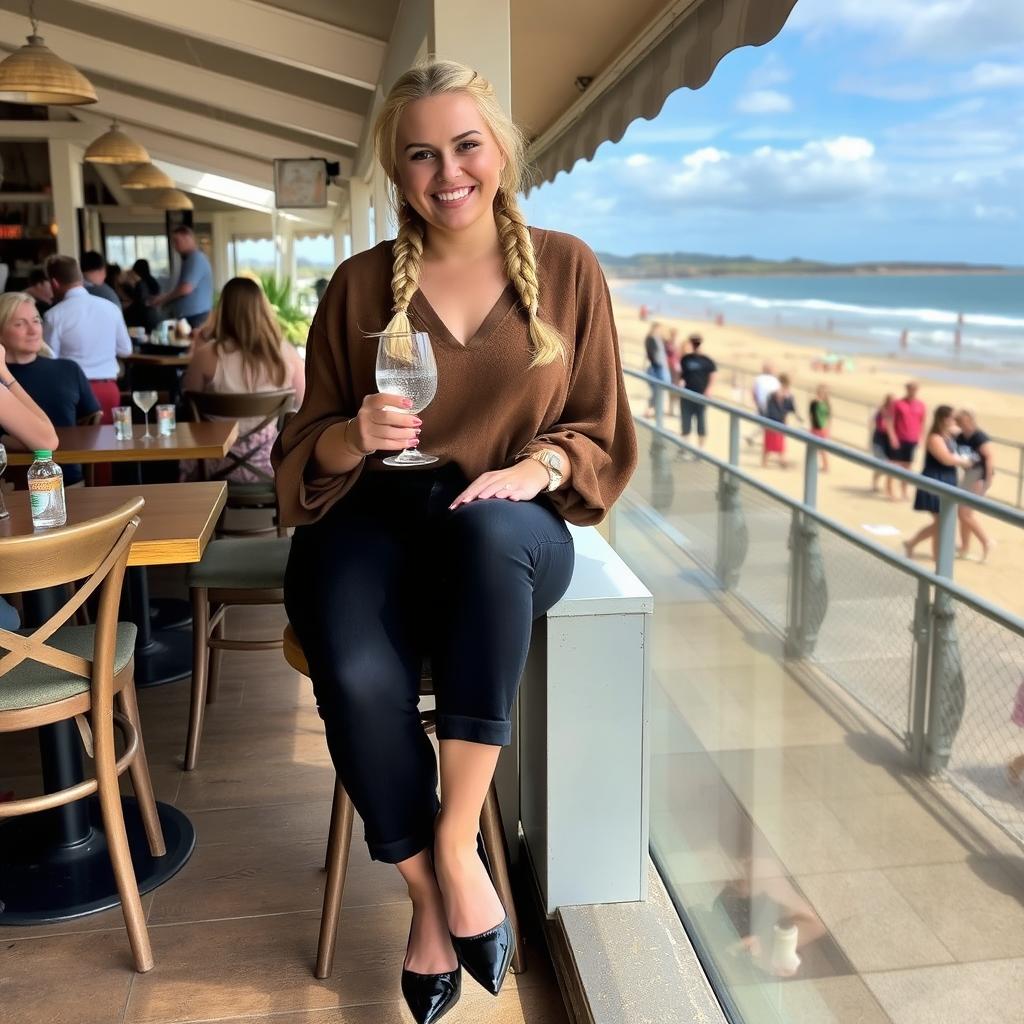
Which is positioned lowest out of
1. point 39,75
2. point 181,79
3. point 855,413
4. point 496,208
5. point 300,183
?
point 855,413

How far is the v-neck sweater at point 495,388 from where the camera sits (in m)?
1.70

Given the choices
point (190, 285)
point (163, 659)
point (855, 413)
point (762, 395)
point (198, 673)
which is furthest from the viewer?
point (855, 413)

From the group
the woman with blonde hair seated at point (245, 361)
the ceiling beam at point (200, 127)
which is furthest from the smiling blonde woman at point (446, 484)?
the ceiling beam at point (200, 127)

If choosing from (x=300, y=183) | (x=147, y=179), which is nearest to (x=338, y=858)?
(x=300, y=183)

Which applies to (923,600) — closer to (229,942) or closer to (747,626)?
(229,942)

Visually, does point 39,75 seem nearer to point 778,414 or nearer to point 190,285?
point 190,285

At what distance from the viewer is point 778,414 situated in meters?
30.2

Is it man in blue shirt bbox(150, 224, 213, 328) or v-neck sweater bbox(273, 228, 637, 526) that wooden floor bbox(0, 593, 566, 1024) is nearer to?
v-neck sweater bbox(273, 228, 637, 526)

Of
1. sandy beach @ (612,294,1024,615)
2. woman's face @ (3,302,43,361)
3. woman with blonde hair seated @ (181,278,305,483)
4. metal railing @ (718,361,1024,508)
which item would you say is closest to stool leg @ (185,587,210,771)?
woman's face @ (3,302,43,361)

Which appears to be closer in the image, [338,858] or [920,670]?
[338,858]

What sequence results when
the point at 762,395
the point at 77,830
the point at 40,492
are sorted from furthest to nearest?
the point at 762,395, the point at 77,830, the point at 40,492

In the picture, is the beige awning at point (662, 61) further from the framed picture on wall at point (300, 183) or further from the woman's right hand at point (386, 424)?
the framed picture on wall at point (300, 183)

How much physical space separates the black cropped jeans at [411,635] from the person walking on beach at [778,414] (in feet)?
93.3

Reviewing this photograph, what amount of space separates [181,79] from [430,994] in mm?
7522
